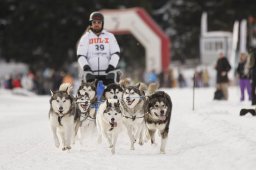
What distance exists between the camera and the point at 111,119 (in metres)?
7.48

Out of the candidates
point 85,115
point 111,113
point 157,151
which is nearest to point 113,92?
point 85,115

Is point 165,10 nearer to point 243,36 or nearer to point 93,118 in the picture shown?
point 243,36

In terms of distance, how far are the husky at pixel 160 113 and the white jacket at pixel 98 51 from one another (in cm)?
133

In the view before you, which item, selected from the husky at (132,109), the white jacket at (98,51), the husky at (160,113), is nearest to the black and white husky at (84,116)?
the husky at (132,109)

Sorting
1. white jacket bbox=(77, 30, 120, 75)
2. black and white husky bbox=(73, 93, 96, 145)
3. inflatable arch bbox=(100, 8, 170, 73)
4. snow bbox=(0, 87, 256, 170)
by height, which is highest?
inflatable arch bbox=(100, 8, 170, 73)

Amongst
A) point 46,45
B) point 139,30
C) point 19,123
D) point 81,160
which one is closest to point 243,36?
point 139,30

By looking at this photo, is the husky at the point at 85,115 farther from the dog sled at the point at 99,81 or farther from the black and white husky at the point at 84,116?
the dog sled at the point at 99,81

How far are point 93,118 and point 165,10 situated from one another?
149ft

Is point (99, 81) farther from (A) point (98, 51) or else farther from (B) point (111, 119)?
(B) point (111, 119)

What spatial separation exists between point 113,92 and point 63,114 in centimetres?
→ 120

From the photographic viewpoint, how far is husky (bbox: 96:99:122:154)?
24.6 ft

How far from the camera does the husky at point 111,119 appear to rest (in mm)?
7492

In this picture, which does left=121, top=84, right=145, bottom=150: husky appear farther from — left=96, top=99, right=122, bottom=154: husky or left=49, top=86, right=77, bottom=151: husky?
left=49, top=86, right=77, bottom=151: husky

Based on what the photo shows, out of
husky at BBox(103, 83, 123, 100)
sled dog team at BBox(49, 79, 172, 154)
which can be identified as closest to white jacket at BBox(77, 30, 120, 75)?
husky at BBox(103, 83, 123, 100)
